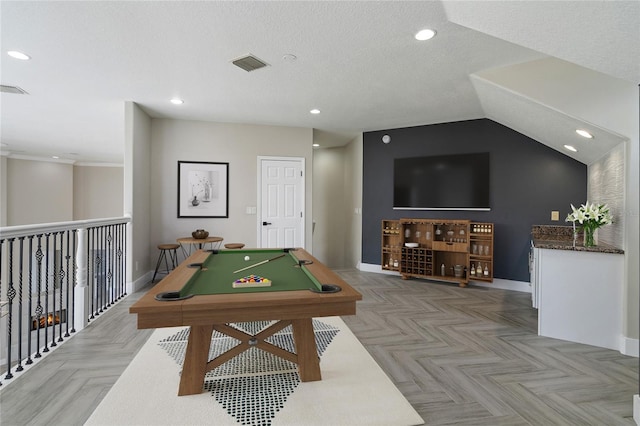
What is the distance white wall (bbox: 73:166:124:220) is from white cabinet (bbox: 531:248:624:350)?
36.9 feet

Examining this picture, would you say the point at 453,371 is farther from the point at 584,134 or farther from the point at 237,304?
the point at 584,134

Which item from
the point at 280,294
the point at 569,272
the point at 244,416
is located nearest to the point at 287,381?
the point at 244,416

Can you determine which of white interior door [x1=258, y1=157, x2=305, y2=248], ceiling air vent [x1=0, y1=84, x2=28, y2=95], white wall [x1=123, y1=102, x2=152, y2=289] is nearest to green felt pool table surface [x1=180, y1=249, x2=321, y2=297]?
white wall [x1=123, y1=102, x2=152, y2=289]

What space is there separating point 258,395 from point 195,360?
431 millimetres

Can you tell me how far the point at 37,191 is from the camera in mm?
9125

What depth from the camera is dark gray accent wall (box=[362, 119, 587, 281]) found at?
450cm

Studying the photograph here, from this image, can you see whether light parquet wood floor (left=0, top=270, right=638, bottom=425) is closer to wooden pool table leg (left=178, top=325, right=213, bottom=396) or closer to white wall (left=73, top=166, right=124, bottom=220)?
wooden pool table leg (left=178, top=325, right=213, bottom=396)

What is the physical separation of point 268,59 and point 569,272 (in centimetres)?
338

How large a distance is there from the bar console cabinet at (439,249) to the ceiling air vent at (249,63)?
3.26 metres

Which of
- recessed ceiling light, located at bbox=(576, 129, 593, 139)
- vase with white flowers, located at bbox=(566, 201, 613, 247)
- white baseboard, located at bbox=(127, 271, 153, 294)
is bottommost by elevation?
white baseboard, located at bbox=(127, 271, 153, 294)

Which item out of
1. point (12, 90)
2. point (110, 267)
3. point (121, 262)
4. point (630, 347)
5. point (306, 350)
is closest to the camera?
point (306, 350)

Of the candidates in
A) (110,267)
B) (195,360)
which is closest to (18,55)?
(110,267)

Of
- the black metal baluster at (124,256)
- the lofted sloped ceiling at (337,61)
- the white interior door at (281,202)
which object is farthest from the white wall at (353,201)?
the black metal baluster at (124,256)

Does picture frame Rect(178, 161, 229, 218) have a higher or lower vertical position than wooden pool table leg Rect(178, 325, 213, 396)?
higher
